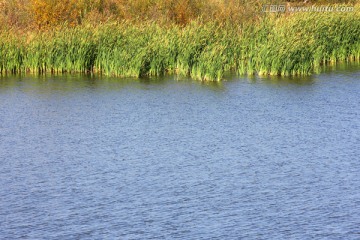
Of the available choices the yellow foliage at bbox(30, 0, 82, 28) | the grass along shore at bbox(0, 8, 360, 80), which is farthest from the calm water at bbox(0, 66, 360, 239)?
the yellow foliage at bbox(30, 0, 82, 28)

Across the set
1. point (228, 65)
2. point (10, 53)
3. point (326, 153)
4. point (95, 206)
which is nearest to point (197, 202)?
point (95, 206)

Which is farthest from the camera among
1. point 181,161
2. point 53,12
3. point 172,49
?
point 53,12

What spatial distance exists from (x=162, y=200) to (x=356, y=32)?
16.8 m

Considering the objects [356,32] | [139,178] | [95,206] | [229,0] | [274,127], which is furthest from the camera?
[229,0]

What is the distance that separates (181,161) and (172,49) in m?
9.98

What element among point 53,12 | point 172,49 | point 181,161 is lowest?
point 181,161

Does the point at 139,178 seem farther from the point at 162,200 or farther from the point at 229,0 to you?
the point at 229,0

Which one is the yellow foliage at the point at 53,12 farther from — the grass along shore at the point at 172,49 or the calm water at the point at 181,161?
the calm water at the point at 181,161

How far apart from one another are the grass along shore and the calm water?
143 centimetres

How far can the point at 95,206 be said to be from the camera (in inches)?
442

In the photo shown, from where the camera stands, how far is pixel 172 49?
23344 millimetres

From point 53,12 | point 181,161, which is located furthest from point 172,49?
point 181,161

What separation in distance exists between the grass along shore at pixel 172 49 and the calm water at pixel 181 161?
1.43 m

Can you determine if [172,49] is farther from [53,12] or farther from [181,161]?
[181,161]
